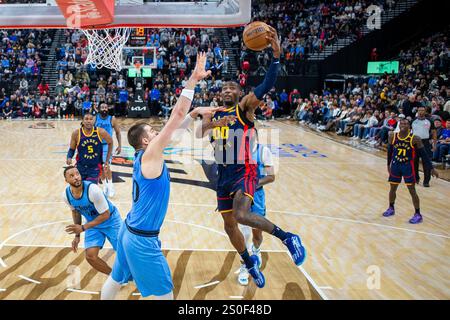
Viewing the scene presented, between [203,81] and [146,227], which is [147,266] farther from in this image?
[203,81]

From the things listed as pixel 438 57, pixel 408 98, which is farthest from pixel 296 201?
pixel 438 57

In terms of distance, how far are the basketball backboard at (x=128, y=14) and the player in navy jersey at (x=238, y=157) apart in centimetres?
566

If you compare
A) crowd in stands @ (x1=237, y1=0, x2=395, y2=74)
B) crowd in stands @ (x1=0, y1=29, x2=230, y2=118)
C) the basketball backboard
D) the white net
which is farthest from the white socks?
crowd in stands @ (x1=237, y1=0, x2=395, y2=74)

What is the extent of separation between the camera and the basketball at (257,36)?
15.3 feet

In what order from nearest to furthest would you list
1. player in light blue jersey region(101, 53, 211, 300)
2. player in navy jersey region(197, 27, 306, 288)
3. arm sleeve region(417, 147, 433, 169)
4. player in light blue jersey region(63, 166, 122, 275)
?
player in light blue jersey region(101, 53, 211, 300), player in navy jersey region(197, 27, 306, 288), player in light blue jersey region(63, 166, 122, 275), arm sleeve region(417, 147, 433, 169)

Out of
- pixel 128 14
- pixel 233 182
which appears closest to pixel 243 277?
pixel 233 182

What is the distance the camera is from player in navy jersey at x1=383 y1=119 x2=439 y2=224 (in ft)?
25.7

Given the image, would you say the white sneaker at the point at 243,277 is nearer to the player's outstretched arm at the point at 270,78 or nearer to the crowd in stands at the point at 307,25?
the player's outstretched arm at the point at 270,78

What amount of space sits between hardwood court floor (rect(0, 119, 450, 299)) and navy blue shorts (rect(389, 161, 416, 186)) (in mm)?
654

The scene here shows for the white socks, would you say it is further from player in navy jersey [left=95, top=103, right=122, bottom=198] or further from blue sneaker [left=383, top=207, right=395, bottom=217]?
blue sneaker [left=383, top=207, right=395, bottom=217]

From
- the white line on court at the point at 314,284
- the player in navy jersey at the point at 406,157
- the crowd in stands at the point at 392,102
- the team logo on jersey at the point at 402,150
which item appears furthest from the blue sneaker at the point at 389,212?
the crowd in stands at the point at 392,102

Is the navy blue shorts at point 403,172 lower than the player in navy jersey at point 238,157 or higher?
Result: lower

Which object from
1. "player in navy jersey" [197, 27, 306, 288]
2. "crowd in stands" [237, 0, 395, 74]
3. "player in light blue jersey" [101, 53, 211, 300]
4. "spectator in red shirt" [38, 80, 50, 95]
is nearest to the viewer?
"player in light blue jersey" [101, 53, 211, 300]

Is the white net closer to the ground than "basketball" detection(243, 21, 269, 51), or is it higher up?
higher up
